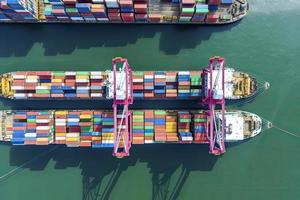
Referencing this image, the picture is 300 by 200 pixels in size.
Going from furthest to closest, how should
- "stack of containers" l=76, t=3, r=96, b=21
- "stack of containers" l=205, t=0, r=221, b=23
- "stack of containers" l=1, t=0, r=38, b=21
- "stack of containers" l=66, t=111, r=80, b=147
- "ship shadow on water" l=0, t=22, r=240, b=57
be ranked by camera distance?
"ship shadow on water" l=0, t=22, r=240, b=57 → "stack of containers" l=66, t=111, r=80, b=147 → "stack of containers" l=205, t=0, r=221, b=23 → "stack of containers" l=76, t=3, r=96, b=21 → "stack of containers" l=1, t=0, r=38, b=21

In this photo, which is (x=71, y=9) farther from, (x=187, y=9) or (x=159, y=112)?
(x=159, y=112)

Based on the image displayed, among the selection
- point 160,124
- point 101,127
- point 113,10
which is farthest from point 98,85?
point 113,10

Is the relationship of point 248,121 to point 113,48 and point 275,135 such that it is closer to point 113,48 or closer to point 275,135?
point 275,135

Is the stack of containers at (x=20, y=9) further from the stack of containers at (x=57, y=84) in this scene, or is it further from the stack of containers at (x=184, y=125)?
the stack of containers at (x=184, y=125)

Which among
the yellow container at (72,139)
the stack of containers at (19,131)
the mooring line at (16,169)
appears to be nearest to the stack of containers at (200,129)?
the yellow container at (72,139)

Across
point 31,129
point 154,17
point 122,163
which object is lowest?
point 122,163

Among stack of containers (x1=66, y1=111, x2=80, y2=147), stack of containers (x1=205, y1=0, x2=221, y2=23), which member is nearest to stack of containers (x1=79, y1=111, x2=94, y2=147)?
stack of containers (x1=66, y1=111, x2=80, y2=147)

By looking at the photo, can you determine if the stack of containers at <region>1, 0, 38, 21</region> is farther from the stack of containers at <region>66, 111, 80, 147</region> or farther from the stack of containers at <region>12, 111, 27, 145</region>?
the stack of containers at <region>66, 111, 80, 147</region>
